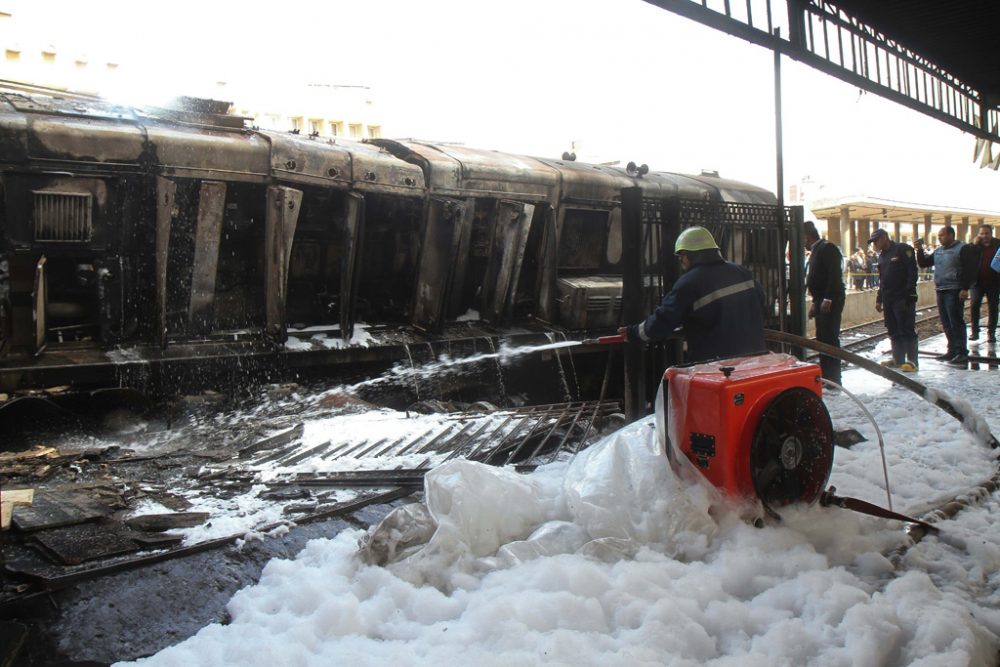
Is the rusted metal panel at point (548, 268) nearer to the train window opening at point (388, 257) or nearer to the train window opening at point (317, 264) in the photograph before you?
the train window opening at point (388, 257)

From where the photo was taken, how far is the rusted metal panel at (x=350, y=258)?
21.1 ft

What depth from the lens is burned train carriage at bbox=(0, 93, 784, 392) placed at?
5094 millimetres

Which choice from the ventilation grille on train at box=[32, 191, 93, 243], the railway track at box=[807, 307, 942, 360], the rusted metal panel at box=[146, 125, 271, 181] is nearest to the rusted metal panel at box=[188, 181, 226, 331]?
the rusted metal panel at box=[146, 125, 271, 181]

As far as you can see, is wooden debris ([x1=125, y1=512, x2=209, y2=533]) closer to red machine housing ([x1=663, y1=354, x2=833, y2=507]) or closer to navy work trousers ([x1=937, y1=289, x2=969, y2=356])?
red machine housing ([x1=663, y1=354, x2=833, y2=507])

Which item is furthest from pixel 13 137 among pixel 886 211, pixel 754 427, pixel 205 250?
pixel 886 211

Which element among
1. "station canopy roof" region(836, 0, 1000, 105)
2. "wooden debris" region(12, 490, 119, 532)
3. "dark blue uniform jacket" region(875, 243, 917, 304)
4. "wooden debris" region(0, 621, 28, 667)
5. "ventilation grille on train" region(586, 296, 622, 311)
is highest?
"station canopy roof" region(836, 0, 1000, 105)

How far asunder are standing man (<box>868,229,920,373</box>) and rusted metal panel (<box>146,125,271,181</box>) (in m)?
6.79

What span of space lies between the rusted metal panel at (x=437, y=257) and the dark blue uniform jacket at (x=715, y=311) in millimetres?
3510

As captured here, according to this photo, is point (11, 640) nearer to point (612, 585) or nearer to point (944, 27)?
point (612, 585)

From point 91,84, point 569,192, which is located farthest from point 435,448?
point 91,84

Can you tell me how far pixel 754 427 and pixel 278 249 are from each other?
4.53 meters

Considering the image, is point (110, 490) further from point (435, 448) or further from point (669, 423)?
point (669, 423)

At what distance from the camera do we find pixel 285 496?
11.7 feet

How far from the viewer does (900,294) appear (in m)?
8.00
